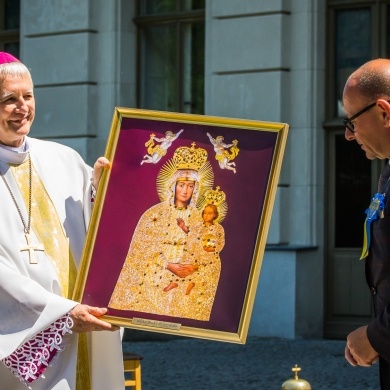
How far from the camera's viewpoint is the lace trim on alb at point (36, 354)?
4.96m

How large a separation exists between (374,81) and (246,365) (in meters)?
7.35

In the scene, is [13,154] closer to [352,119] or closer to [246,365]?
[352,119]

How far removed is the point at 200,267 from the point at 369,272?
3.21 feet

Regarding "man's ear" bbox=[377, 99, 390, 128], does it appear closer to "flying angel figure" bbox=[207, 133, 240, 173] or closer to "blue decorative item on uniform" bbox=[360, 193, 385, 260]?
"blue decorative item on uniform" bbox=[360, 193, 385, 260]

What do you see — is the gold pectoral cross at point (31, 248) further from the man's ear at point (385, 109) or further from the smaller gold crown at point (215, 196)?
the man's ear at point (385, 109)

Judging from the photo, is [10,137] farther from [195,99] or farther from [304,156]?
[195,99]

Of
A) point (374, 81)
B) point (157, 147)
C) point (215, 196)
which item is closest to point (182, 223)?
point (215, 196)

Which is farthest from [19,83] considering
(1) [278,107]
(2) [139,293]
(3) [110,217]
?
(1) [278,107]

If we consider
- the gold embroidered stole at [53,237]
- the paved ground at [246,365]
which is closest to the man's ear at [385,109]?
the gold embroidered stole at [53,237]

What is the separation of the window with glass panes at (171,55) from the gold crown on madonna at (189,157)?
9324mm

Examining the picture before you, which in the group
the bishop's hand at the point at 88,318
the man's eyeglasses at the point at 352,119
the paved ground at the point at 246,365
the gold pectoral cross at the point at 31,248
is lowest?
the paved ground at the point at 246,365

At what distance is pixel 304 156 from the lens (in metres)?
13.2

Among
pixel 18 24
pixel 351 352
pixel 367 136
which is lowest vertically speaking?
pixel 351 352

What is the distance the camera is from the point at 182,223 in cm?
498
